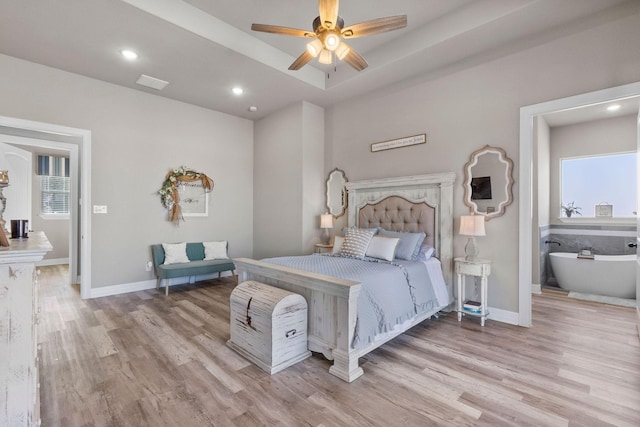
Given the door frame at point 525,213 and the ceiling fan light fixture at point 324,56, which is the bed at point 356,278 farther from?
the ceiling fan light fixture at point 324,56

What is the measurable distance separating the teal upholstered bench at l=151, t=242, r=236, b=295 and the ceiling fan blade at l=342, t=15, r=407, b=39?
12.3 ft

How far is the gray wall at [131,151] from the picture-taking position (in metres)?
3.79

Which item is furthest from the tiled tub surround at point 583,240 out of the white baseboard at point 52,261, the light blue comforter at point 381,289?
the white baseboard at point 52,261

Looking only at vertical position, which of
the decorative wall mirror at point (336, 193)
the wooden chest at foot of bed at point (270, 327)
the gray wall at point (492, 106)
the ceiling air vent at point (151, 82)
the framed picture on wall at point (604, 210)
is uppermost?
the ceiling air vent at point (151, 82)

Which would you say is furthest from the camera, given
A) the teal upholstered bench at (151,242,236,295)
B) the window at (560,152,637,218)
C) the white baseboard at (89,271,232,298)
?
the window at (560,152,637,218)

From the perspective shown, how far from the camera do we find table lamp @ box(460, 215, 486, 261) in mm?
3184

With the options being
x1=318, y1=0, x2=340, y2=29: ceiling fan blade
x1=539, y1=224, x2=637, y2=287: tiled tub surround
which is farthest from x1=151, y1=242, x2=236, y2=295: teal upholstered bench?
x1=539, y1=224, x2=637, y2=287: tiled tub surround

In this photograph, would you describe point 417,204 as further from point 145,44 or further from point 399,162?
point 145,44

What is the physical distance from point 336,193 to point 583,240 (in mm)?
4209

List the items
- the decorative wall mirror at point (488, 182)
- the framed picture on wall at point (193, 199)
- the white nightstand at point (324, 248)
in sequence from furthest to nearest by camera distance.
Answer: the framed picture on wall at point (193, 199) → the white nightstand at point (324, 248) → the decorative wall mirror at point (488, 182)

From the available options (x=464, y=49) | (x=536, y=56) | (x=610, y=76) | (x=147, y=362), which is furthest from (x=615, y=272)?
(x=147, y=362)

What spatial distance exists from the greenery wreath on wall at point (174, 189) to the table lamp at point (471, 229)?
420cm

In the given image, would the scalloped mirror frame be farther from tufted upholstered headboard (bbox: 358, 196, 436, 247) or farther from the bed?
tufted upholstered headboard (bbox: 358, 196, 436, 247)

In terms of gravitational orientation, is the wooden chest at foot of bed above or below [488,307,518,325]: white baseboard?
above
